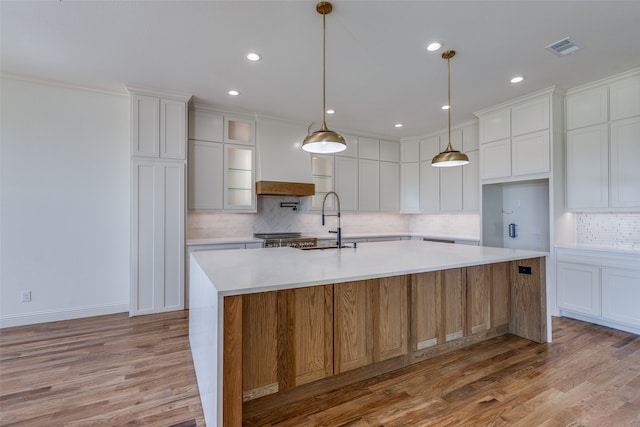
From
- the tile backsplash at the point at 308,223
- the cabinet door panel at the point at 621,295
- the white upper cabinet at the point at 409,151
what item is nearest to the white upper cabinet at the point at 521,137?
the cabinet door panel at the point at 621,295

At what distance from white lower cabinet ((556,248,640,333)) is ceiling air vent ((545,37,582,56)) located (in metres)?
2.07

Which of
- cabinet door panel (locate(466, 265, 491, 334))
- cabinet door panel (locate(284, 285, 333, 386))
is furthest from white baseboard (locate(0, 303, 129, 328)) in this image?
cabinet door panel (locate(466, 265, 491, 334))

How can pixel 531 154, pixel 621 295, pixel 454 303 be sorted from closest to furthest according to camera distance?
pixel 454 303 < pixel 621 295 < pixel 531 154

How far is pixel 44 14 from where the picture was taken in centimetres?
234

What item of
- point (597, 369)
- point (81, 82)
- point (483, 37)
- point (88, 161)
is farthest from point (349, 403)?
point (81, 82)

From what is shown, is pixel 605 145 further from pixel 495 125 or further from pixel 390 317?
pixel 390 317

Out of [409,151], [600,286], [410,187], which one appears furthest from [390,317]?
[409,151]

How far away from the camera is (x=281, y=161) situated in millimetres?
4793

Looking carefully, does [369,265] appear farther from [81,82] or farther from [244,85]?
[81,82]

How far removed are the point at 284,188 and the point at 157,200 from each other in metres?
1.72

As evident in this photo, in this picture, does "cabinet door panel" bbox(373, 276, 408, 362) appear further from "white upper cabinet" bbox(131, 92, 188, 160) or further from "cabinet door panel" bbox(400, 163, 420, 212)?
"cabinet door panel" bbox(400, 163, 420, 212)

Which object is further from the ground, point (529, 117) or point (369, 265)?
point (529, 117)

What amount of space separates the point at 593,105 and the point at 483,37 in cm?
200

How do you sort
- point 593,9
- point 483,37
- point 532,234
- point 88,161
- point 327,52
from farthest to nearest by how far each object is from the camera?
point 532,234
point 88,161
point 327,52
point 483,37
point 593,9
